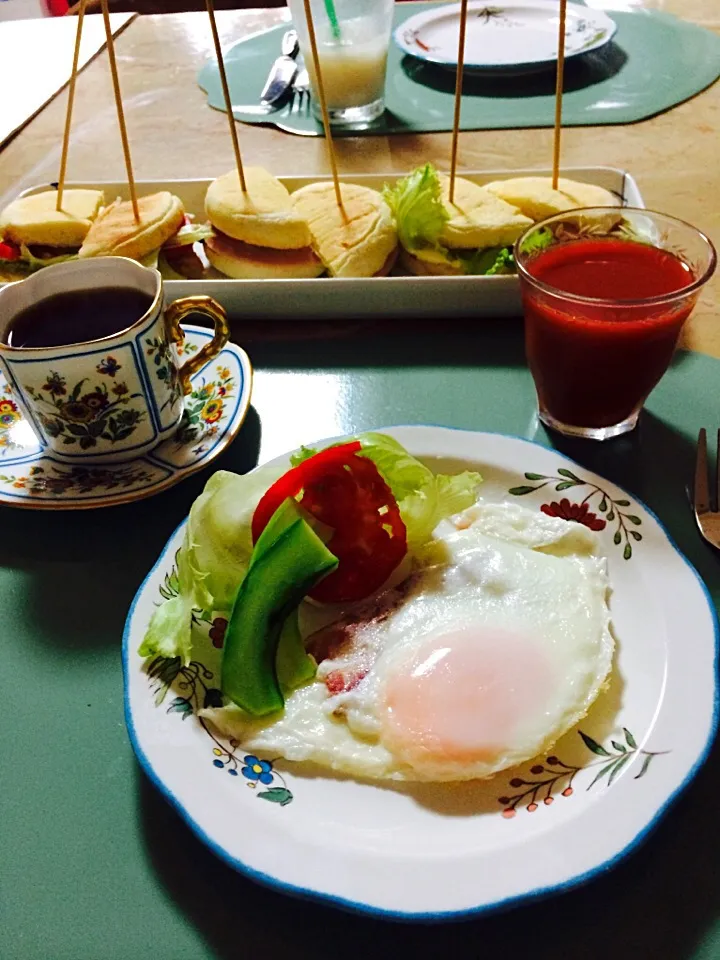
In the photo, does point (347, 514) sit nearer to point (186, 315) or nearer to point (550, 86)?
point (186, 315)

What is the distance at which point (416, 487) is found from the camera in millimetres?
1254

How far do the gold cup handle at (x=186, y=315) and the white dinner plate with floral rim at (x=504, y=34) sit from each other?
176cm

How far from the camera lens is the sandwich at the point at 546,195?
1879 mm

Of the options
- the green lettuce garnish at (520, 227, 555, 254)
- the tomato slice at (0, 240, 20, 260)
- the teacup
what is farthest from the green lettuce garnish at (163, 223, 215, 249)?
the green lettuce garnish at (520, 227, 555, 254)

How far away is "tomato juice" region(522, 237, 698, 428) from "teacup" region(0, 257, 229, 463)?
2.07 ft

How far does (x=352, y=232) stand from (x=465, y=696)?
47.6 inches

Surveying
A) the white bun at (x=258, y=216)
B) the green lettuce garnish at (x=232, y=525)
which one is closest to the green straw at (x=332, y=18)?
the white bun at (x=258, y=216)

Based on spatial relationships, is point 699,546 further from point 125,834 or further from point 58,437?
point 58,437

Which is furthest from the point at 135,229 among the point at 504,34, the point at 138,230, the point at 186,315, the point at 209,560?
the point at 504,34

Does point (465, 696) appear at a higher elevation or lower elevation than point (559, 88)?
lower

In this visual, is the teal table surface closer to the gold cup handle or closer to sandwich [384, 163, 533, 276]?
the gold cup handle

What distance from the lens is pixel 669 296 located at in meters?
1.30

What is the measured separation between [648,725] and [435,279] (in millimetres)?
1079

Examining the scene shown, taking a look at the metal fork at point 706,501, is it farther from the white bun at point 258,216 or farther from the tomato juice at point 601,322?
the white bun at point 258,216
